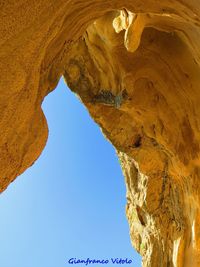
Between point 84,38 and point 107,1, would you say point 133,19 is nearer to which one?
point 107,1

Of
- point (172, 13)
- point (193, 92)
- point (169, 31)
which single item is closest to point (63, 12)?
point (172, 13)

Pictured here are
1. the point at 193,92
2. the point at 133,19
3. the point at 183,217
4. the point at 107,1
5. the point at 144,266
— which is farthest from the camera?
the point at 144,266

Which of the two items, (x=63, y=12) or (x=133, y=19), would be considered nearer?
(x=63, y=12)

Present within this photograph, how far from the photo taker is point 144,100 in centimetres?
592

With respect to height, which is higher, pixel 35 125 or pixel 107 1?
pixel 107 1

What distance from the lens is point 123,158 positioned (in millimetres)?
7453

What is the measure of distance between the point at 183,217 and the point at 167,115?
5.66 feet

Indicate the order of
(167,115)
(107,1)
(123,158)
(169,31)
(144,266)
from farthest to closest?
1. (123,158)
2. (144,266)
3. (167,115)
4. (169,31)
5. (107,1)

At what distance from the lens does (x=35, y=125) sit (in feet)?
10.1

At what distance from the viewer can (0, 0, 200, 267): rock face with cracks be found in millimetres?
3559

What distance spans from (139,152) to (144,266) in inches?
83.3

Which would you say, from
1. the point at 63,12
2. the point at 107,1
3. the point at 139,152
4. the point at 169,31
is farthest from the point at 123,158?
the point at 63,12

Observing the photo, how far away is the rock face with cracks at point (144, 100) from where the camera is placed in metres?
3.56

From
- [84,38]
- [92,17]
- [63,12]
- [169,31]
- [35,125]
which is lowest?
[35,125]
